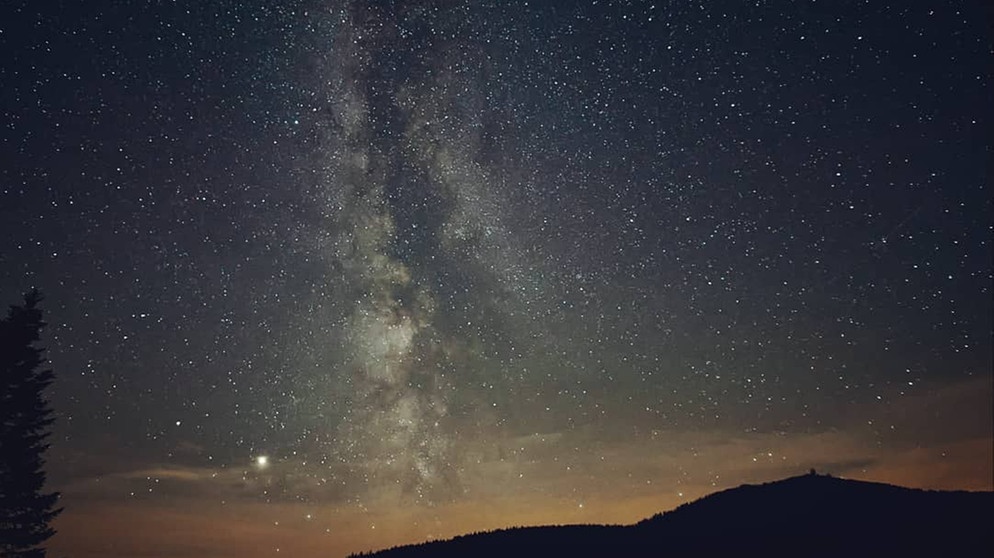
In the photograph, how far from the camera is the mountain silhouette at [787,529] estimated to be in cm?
2773

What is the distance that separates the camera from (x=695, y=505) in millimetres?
37656

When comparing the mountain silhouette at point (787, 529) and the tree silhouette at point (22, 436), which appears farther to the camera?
the mountain silhouette at point (787, 529)

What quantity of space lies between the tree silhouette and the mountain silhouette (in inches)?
729

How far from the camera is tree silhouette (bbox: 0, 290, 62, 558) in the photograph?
2017cm

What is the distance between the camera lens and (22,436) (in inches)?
832

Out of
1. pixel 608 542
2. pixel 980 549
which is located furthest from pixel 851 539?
pixel 608 542

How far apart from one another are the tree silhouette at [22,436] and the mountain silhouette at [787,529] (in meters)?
18.5

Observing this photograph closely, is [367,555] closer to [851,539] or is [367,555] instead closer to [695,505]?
[695,505]

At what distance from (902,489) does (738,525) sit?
442 inches

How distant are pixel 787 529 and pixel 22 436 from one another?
34099 mm

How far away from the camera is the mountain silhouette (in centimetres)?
2773

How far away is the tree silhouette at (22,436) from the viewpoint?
794 inches

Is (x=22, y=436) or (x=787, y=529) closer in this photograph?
(x=22, y=436)

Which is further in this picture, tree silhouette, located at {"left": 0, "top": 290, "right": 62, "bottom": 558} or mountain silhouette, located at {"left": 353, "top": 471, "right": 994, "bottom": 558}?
mountain silhouette, located at {"left": 353, "top": 471, "right": 994, "bottom": 558}
